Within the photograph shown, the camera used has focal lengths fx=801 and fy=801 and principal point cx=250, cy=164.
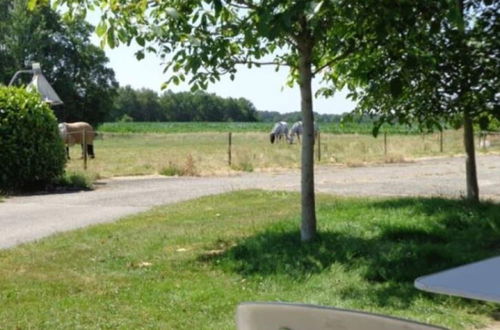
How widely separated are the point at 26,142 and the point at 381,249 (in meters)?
10.6

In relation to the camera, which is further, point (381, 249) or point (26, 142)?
point (26, 142)

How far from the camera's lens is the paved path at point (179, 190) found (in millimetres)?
12258

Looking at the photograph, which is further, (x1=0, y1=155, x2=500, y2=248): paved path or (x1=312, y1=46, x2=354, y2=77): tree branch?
(x1=0, y1=155, x2=500, y2=248): paved path

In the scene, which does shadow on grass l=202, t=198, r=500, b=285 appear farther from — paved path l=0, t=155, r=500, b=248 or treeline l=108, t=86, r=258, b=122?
treeline l=108, t=86, r=258, b=122

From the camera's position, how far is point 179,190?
17234 millimetres

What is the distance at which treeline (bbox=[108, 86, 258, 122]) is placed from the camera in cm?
13288

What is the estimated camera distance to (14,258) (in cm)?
876

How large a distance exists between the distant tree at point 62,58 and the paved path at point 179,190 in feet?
164

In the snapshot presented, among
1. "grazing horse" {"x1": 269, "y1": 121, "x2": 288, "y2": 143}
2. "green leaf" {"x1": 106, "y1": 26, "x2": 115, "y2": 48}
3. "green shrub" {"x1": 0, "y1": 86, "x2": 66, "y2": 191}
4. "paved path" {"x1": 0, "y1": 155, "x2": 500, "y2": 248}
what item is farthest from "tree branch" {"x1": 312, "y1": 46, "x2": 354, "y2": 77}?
"grazing horse" {"x1": 269, "y1": 121, "x2": 288, "y2": 143}

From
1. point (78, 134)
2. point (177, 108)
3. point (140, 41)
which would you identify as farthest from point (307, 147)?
point (177, 108)

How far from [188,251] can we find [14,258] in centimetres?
190

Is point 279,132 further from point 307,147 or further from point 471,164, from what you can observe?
point 307,147

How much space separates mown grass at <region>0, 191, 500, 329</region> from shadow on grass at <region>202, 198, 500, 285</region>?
2 cm

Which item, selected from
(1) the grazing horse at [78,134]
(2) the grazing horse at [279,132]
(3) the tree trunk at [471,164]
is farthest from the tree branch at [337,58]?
(2) the grazing horse at [279,132]
